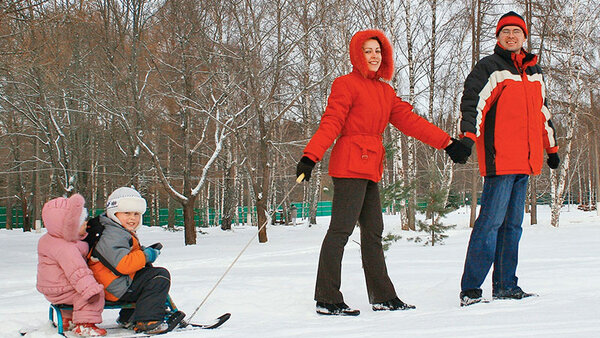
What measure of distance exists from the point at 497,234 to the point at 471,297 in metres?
0.50

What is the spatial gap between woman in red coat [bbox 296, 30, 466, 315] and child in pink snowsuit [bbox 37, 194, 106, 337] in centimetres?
133

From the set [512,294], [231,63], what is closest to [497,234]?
[512,294]

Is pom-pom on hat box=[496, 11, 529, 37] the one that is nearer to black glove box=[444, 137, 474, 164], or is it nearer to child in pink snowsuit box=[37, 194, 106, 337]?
black glove box=[444, 137, 474, 164]

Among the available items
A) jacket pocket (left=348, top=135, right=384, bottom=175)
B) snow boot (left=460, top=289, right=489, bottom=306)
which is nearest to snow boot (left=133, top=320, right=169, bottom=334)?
jacket pocket (left=348, top=135, right=384, bottom=175)

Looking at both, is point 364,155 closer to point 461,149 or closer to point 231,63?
point 461,149

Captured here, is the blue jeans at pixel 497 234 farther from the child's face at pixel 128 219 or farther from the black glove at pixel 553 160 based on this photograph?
the child's face at pixel 128 219

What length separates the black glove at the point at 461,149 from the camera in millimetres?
3322

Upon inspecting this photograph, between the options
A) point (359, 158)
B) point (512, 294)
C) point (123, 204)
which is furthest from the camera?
point (512, 294)

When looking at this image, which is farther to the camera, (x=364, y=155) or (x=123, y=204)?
(x=364, y=155)

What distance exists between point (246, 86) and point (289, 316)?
1254cm

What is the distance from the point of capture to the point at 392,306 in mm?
3428

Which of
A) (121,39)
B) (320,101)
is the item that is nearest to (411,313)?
(121,39)

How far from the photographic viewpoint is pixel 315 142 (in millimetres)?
3230

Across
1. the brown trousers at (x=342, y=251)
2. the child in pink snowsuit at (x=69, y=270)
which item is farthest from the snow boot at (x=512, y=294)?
the child in pink snowsuit at (x=69, y=270)
